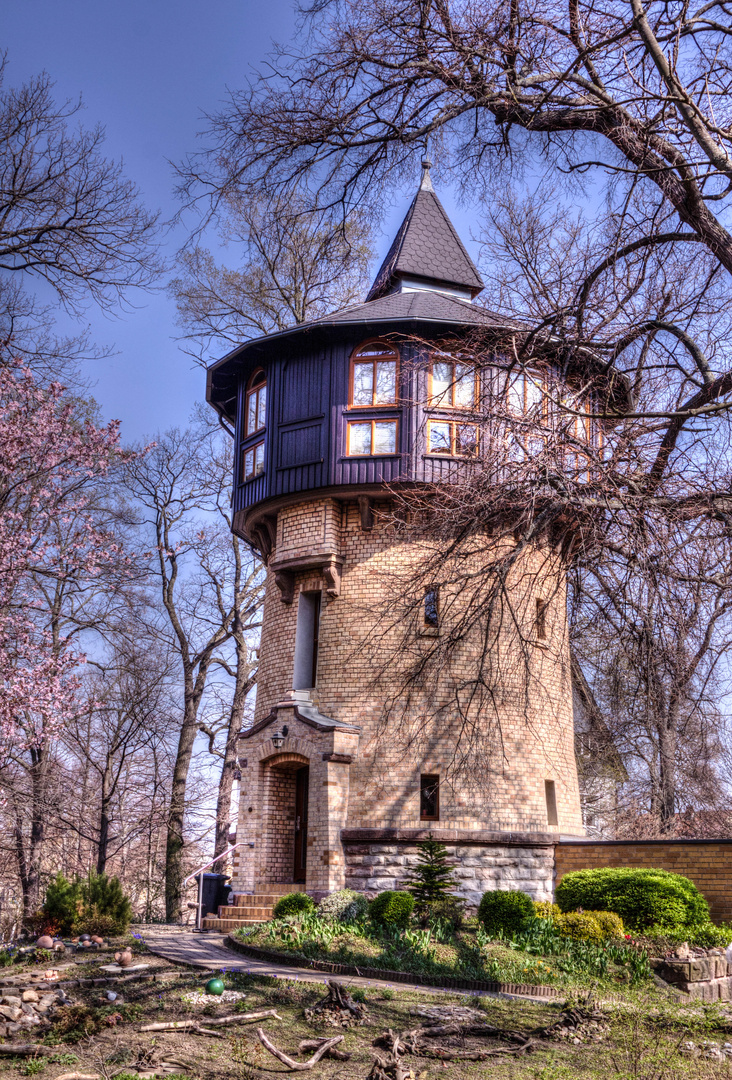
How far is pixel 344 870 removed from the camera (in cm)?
1577

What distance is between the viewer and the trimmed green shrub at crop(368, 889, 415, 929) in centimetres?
1349

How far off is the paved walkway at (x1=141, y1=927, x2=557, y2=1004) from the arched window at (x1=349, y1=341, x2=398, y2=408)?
29.1ft

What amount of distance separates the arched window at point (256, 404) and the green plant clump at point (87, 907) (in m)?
8.47

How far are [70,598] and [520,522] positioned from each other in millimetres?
16563

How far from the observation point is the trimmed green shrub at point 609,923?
40.3ft

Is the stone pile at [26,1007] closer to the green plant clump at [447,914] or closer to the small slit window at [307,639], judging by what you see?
the green plant clump at [447,914]

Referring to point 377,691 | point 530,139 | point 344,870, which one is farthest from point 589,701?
point 530,139

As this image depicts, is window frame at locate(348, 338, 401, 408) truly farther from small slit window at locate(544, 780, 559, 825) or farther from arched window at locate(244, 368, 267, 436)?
small slit window at locate(544, 780, 559, 825)

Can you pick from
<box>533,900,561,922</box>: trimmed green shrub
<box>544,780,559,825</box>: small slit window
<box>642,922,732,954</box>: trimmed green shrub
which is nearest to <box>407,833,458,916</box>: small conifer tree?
<box>533,900,561,922</box>: trimmed green shrub

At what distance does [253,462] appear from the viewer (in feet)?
61.4

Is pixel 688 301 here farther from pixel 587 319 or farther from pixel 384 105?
pixel 384 105

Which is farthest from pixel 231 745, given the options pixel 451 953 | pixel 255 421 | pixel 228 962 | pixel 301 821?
pixel 451 953

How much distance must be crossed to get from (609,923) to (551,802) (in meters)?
4.67

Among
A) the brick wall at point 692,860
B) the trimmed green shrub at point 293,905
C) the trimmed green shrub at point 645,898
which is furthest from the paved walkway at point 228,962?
the brick wall at point 692,860
